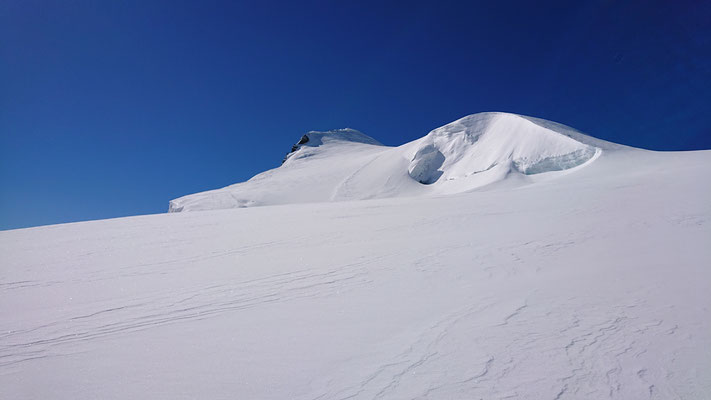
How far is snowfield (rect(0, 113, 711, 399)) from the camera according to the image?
8.57 ft

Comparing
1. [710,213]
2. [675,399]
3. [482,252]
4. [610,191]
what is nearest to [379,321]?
[675,399]

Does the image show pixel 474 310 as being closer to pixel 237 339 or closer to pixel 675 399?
pixel 675 399

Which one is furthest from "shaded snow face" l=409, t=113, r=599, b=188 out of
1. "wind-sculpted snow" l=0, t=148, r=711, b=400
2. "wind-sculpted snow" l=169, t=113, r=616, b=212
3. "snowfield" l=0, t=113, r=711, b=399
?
"wind-sculpted snow" l=0, t=148, r=711, b=400

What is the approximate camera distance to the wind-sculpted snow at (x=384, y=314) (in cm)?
260

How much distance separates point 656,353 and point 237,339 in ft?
12.4

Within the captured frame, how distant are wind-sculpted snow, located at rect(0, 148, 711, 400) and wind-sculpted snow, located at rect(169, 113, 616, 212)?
15.3 meters

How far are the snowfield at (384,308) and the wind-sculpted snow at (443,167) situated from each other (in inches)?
527

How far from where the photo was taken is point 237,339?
3363 millimetres

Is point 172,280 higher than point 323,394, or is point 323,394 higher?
point 172,280

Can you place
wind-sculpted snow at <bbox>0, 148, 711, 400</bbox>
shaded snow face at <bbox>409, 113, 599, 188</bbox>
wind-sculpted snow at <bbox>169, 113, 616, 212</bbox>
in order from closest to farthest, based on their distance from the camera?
1. wind-sculpted snow at <bbox>0, 148, 711, 400</bbox>
2. shaded snow face at <bbox>409, 113, 599, 188</bbox>
3. wind-sculpted snow at <bbox>169, 113, 616, 212</bbox>

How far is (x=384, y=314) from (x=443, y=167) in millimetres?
31363

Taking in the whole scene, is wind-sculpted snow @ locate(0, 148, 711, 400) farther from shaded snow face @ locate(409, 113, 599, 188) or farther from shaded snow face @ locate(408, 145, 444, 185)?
shaded snow face @ locate(408, 145, 444, 185)

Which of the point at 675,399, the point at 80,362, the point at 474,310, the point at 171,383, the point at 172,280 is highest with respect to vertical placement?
the point at 172,280

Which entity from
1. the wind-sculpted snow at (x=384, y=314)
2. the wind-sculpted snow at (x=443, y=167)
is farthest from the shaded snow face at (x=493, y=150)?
the wind-sculpted snow at (x=384, y=314)
